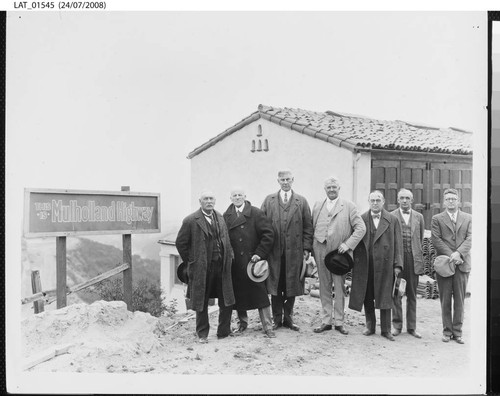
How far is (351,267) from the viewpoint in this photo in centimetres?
535

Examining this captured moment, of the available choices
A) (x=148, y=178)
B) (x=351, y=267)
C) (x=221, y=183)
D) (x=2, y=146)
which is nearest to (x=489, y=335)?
(x=351, y=267)

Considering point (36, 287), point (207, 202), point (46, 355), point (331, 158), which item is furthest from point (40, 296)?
point (331, 158)

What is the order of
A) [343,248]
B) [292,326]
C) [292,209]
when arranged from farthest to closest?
[292,326] → [292,209] → [343,248]

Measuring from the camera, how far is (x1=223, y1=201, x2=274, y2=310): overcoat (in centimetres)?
538

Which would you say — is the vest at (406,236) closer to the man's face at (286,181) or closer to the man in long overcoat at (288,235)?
the man in long overcoat at (288,235)

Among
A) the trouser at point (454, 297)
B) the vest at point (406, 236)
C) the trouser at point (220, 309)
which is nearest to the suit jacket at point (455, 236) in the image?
the trouser at point (454, 297)

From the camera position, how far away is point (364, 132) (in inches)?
212

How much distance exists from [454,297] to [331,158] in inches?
68.7

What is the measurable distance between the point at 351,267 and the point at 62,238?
276 cm

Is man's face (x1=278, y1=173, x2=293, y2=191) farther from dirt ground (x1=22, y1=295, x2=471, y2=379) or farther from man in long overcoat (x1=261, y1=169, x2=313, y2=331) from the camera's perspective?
dirt ground (x1=22, y1=295, x2=471, y2=379)

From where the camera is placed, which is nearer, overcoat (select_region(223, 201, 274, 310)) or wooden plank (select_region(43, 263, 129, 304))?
overcoat (select_region(223, 201, 274, 310))

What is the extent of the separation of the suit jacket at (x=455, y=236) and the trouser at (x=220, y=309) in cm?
205

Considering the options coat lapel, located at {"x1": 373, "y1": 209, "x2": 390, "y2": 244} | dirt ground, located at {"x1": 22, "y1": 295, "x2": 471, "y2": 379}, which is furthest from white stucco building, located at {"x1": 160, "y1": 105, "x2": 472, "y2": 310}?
dirt ground, located at {"x1": 22, "y1": 295, "x2": 471, "y2": 379}

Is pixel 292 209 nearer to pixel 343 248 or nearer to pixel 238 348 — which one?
pixel 343 248
